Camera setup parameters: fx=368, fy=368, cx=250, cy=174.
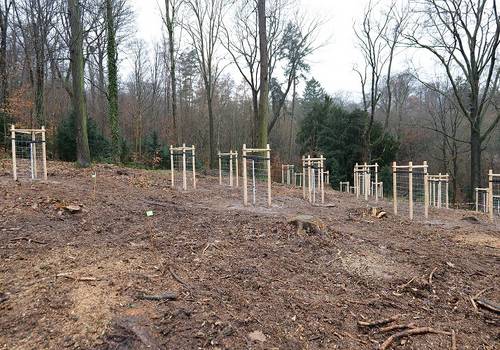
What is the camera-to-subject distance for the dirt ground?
3.05m

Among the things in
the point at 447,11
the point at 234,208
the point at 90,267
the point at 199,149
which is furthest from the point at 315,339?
the point at 199,149

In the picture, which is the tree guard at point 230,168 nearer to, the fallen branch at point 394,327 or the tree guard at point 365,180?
the tree guard at point 365,180

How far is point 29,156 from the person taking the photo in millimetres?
11414

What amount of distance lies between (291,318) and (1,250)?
3.71 meters

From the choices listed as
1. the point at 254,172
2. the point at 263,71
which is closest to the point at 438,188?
the point at 263,71

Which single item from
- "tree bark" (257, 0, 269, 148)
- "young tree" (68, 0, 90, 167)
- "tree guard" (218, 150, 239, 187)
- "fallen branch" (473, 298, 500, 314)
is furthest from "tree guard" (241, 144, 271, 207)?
"young tree" (68, 0, 90, 167)

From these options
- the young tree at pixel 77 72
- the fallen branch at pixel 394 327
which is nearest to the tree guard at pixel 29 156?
the young tree at pixel 77 72

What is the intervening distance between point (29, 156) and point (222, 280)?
10035mm

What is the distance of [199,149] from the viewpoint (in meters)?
30.7

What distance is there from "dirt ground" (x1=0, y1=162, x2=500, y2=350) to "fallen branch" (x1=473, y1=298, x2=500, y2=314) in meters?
0.04

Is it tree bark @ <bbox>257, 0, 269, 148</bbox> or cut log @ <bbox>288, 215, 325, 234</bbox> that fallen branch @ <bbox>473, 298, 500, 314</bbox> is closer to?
cut log @ <bbox>288, 215, 325, 234</bbox>

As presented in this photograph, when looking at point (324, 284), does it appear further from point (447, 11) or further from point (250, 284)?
point (447, 11)

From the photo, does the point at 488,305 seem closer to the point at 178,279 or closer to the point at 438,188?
the point at 178,279

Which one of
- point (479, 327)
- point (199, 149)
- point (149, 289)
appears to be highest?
point (199, 149)
